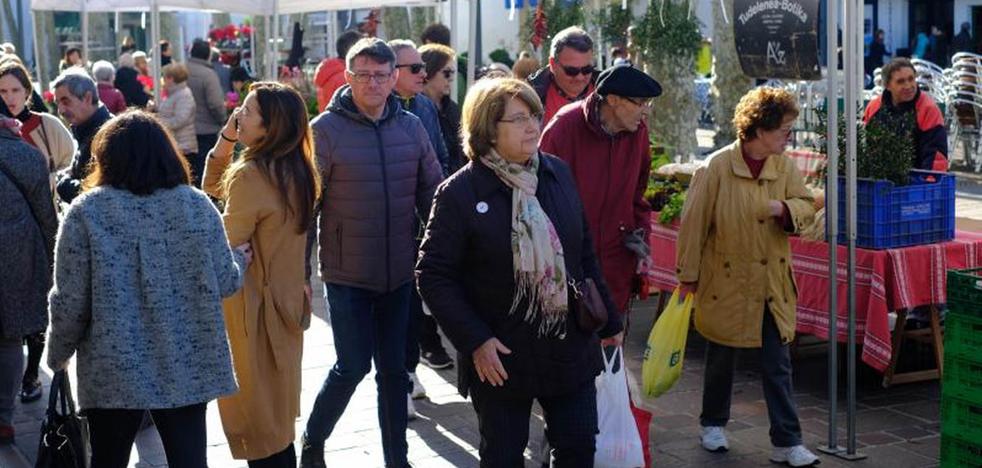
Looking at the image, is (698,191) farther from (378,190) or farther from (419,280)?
(419,280)

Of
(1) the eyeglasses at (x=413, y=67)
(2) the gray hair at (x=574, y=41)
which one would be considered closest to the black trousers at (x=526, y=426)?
(2) the gray hair at (x=574, y=41)

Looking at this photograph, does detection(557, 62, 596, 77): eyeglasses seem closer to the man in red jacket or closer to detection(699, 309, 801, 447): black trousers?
the man in red jacket

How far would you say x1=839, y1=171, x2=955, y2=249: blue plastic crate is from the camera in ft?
23.2

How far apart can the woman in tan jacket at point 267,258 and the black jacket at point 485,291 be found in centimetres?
81

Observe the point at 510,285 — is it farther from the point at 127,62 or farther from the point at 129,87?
the point at 127,62

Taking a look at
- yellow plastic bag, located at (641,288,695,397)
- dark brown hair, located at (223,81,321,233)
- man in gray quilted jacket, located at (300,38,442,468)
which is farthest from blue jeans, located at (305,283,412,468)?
yellow plastic bag, located at (641,288,695,397)

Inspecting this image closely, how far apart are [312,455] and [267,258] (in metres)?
1.13

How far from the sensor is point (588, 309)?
457 cm

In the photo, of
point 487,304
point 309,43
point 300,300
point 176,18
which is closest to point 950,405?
point 487,304

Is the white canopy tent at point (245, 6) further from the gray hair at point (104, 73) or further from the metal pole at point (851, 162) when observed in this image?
the metal pole at point (851, 162)

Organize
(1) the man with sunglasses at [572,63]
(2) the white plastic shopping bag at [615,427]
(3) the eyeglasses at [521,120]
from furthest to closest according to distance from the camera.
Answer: (1) the man with sunglasses at [572,63] → (2) the white plastic shopping bag at [615,427] → (3) the eyeglasses at [521,120]

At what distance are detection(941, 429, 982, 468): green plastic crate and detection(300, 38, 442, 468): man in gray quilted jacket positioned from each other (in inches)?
85.4

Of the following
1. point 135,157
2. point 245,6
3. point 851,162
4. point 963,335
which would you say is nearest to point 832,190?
point 851,162

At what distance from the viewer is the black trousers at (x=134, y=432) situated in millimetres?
4523
